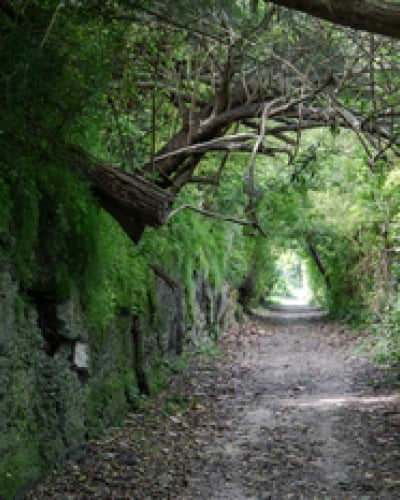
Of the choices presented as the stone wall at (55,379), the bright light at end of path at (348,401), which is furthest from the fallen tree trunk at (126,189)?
the bright light at end of path at (348,401)

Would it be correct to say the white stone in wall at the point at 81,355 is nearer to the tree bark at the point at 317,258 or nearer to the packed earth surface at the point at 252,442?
the packed earth surface at the point at 252,442

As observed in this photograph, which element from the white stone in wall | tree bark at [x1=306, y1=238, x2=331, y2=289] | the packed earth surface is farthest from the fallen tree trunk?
tree bark at [x1=306, y1=238, x2=331, y2=289]

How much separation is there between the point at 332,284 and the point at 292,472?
2138 centimetres

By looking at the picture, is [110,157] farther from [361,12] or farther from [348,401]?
[348,401]

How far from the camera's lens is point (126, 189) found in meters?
6.39

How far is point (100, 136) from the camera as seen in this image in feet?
23.5

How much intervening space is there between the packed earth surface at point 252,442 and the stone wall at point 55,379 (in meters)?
0.24

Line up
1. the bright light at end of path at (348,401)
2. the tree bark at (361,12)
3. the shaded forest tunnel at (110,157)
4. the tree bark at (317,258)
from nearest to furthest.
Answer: the tree bark at (361,12)
the shaded forest tunnel at (110,157)
the bright light at end of path at (348,401)
the tree bark at (317,258)

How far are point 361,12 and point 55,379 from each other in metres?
4.22

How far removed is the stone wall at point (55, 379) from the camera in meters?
5.33

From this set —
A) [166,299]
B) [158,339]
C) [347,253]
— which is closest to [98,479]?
[158,339]

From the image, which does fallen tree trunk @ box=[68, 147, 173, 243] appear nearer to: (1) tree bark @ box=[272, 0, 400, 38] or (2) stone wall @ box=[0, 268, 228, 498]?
(2) stone wall @ box=[0, 268, 228, 498]

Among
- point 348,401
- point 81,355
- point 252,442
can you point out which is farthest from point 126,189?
point 348,401

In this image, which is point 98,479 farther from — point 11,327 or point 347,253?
point 347,253
